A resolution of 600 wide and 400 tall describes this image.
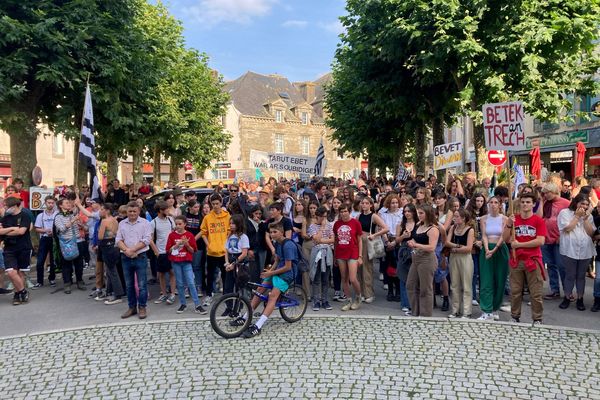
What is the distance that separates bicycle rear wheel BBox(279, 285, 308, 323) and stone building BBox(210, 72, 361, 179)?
1754 inches

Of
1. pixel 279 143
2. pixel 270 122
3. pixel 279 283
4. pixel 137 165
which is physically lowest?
pixel 279 283

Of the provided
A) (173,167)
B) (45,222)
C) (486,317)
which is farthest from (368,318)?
(173,167)

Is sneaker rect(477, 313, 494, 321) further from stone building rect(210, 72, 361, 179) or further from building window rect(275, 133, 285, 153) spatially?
building window rect(275, 133, 285, 153)

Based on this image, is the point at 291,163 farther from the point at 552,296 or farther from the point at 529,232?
the point at 529,232

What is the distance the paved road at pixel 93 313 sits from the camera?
7340mm

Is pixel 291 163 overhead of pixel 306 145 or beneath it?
beneath

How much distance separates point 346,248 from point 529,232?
2.63 meters

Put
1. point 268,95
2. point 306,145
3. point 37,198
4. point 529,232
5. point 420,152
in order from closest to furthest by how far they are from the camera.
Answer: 1. point 529,232
2. point 37,198
3. point 420,152
4. point 268,95
5. point 306,145

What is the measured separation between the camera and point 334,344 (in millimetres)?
6152

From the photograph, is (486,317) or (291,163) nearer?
(486,317)

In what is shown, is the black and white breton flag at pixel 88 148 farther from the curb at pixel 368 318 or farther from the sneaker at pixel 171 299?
the curb at pixel 368 318

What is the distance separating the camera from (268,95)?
58.8 m

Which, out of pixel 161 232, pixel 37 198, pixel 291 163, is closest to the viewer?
pixel 161 232

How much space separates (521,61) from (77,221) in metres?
12.0
